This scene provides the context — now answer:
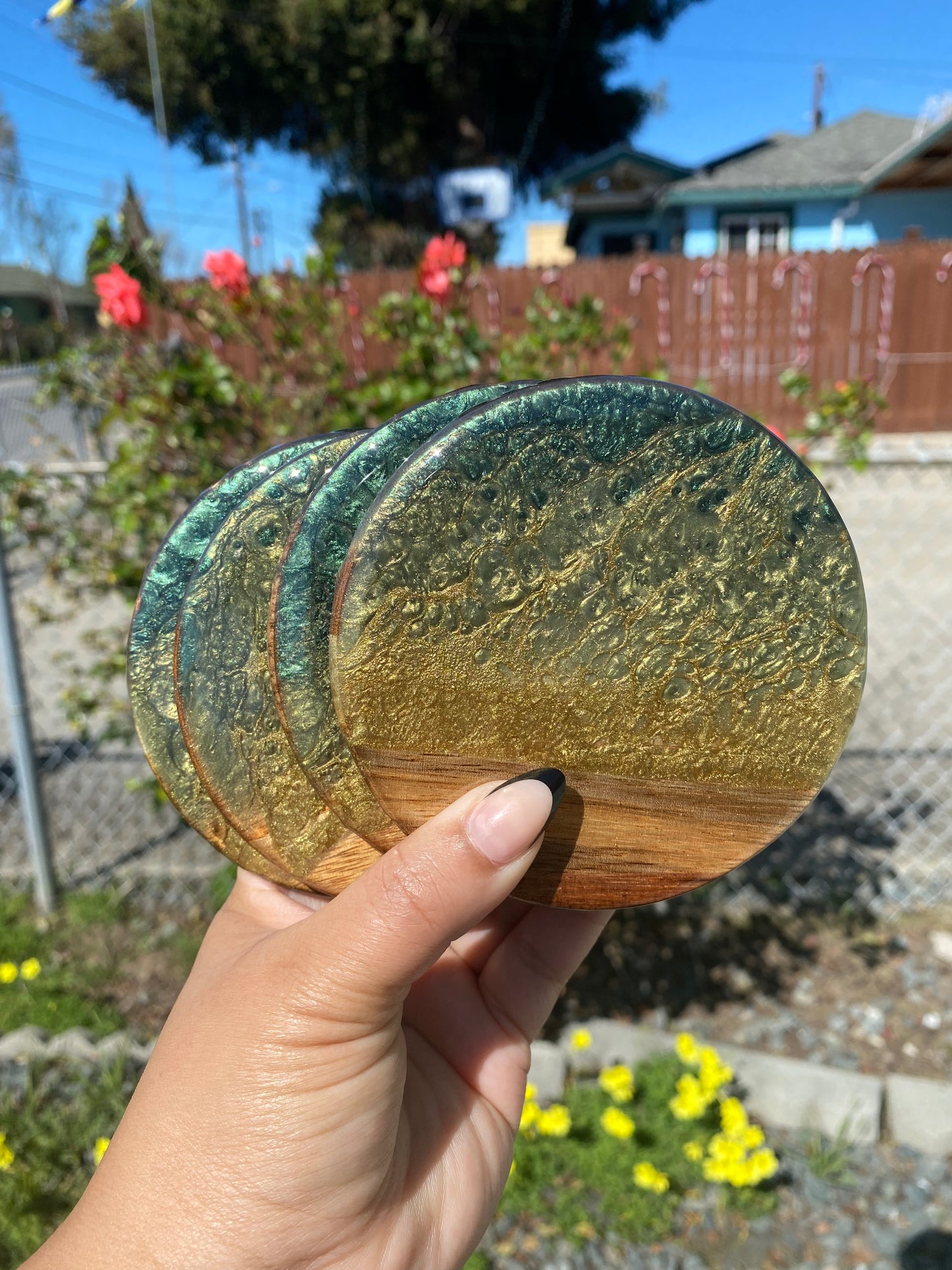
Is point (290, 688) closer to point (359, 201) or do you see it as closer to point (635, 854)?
point (635, 854)

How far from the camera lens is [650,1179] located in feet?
7.31

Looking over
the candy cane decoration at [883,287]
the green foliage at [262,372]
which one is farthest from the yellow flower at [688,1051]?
the candy cane decoration at [883,287]

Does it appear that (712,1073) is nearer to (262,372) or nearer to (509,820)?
(509,820)

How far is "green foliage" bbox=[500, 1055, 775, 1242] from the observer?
224cm

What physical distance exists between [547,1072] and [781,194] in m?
20.5

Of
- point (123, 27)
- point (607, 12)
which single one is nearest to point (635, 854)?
point (607, 12)

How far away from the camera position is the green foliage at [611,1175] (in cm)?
224

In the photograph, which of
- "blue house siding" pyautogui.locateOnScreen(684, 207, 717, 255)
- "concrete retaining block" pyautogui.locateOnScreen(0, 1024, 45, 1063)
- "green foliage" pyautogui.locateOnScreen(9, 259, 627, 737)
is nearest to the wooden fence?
"blue house siding" pyautogui.locateOnScreen(684, 207, 717, 255)

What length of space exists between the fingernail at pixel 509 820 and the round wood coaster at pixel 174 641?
0.49 meters

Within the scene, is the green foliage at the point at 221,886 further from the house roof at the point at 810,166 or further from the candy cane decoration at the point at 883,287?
the house roof at the point at 810,166

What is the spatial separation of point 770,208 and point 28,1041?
21.6 meters

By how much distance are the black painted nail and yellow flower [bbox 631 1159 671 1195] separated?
1718 mm

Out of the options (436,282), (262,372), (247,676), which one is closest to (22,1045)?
(247,676)

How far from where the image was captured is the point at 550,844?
1.13 m
